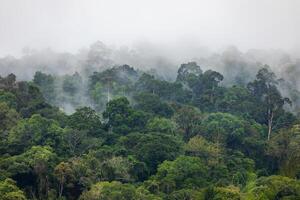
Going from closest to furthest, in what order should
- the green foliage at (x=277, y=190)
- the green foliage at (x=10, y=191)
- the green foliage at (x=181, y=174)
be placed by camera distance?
the green foliage at (x=10, y=191), the green foliage at (x=277, y=190), the green foliage at (x=181, y=174)

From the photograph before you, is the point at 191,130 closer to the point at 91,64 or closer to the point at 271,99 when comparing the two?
the point at 271,99

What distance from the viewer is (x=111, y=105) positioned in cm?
5534

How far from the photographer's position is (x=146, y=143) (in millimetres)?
47906

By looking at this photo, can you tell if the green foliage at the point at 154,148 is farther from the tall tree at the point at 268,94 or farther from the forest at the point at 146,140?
the tall tree at the point at 268,94

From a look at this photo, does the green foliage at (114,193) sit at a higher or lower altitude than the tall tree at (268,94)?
lower

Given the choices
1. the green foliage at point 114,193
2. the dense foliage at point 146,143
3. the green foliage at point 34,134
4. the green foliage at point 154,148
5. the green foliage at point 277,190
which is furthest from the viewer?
the green foliage at point 154,148

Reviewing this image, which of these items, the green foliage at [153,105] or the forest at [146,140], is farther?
the green foliage at [153,105]

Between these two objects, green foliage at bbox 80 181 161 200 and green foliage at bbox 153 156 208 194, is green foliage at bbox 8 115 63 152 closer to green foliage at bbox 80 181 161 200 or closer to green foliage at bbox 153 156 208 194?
green foliage at bbox 153 156 208 194

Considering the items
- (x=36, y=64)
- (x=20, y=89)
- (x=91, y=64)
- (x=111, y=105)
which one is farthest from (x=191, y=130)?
(x=36, y=64)

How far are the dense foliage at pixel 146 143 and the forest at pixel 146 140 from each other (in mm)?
82

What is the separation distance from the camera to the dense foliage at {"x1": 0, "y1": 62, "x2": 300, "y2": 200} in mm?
41344

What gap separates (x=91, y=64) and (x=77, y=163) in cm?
3859

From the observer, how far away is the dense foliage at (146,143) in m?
41.3

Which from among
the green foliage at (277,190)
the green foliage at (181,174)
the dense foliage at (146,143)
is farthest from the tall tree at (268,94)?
the green foliage at (277,190)
